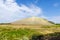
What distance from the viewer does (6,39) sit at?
42.3m

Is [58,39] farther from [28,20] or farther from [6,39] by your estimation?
[28,20]

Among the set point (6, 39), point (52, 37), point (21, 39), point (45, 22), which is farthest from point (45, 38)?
point (45, 22)

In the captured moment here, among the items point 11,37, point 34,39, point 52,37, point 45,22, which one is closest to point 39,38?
point 34,39

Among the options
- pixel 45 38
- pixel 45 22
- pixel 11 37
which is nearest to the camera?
pixel 45 38

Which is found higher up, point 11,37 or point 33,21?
point 33,21

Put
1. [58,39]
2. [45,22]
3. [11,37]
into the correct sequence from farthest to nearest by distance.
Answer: [45,22] < [11,37] < [58,39]

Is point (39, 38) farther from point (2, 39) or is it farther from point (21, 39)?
point (2, 39)

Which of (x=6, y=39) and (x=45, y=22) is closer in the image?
(x=6, y=39)

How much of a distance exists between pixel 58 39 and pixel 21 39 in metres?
8.18

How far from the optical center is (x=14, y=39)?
142 ft

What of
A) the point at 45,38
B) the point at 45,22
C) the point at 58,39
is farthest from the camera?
the point at 45,22

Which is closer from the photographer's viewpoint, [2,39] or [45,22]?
[2,39]

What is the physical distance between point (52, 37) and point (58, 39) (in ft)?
5.02

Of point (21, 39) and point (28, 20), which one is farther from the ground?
point (28, 20)
